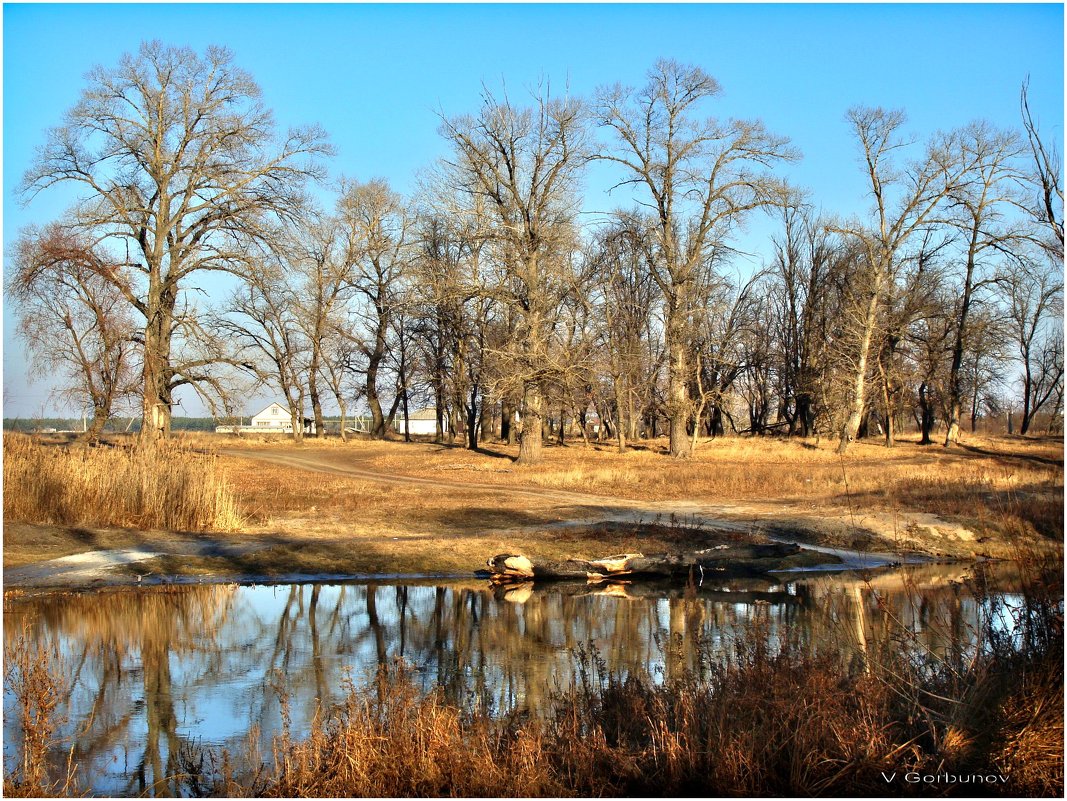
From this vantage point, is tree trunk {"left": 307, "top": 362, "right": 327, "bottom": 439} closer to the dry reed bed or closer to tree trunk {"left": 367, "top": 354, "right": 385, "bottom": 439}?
tree trunk {"left": 367, "top": 354, "right": 385, "bottom": 439}

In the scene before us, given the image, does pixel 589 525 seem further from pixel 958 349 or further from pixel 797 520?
pixel 958 349

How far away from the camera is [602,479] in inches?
1272

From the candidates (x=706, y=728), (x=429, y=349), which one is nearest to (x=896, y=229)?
(x=429, y=349)

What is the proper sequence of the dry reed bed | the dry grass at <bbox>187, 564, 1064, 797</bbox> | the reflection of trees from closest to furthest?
the dry grass at <bbox>187, 564, 1064, 797</bbox>
the reflection of trees
the dry reed bed

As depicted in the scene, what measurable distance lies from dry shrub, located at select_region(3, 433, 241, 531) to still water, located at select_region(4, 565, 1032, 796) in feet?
14.8

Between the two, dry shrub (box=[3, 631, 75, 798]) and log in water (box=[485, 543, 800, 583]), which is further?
log in water (box=[485, 543, 800, 583])

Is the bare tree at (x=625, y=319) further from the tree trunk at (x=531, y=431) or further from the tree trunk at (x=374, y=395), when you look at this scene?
the tree trunk at (x=374, y=395)

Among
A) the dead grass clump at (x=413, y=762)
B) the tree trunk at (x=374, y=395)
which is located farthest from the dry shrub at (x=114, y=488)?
the tree trunk at (x=374, y=395)

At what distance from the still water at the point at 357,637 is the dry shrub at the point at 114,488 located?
451cm

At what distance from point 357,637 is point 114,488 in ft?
30.9

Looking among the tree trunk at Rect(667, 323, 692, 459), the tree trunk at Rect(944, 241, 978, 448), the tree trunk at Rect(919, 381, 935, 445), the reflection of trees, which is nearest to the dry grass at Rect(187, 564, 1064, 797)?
the reflection of trees

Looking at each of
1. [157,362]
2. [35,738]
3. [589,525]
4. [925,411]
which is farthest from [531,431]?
[35,738]

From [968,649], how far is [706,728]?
7.66 ft

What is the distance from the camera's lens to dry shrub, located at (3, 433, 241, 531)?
748 inches
